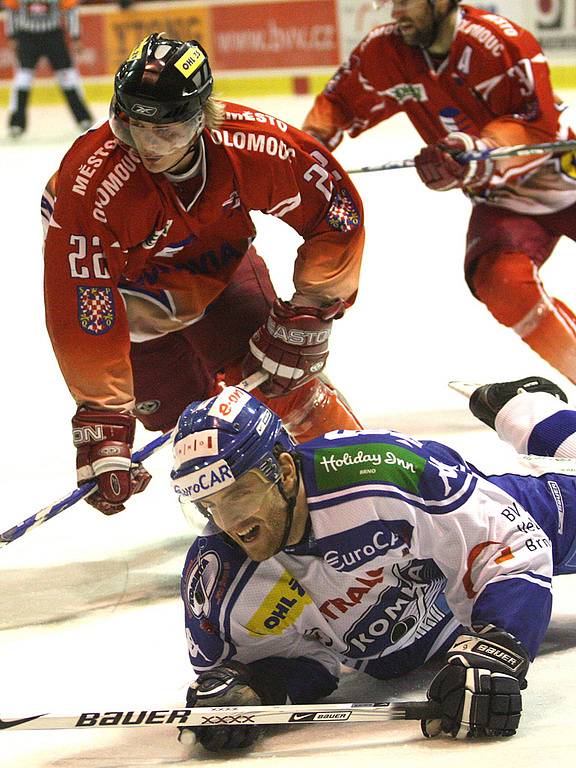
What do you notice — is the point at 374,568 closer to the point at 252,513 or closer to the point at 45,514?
the point at 252,513

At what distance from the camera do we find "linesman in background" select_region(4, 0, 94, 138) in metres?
10.4

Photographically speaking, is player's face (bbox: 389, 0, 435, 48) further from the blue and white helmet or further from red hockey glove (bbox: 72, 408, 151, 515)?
the blue and white helmet

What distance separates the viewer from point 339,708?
2293mm

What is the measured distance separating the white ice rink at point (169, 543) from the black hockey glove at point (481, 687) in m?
0.03

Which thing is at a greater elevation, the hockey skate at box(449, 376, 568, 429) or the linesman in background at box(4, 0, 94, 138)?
the hockey skate at box(449, 376, 568, 429)

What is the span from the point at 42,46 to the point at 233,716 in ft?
29.4

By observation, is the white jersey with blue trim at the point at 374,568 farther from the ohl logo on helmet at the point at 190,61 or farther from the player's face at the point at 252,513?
the ohl logo on helmet at the point at 190,61

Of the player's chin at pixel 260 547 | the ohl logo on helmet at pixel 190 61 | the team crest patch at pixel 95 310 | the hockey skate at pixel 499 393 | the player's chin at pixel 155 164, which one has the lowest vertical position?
the hockey skate at pixel 499 393

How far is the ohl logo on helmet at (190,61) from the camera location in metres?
2.98

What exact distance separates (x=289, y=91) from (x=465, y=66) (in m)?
7.65

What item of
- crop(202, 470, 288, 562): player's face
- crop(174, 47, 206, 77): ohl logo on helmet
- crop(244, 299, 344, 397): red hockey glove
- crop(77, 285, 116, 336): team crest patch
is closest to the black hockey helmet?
crop(174, 47, 206, 77): ohl logo on helmet

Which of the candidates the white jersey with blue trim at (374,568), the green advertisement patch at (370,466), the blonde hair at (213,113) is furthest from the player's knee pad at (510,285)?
the green advertisement patch at (370,466)

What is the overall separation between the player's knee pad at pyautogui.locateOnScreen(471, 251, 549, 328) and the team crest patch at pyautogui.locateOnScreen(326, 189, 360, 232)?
2.67ft

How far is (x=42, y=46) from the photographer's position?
1053 centimetres
